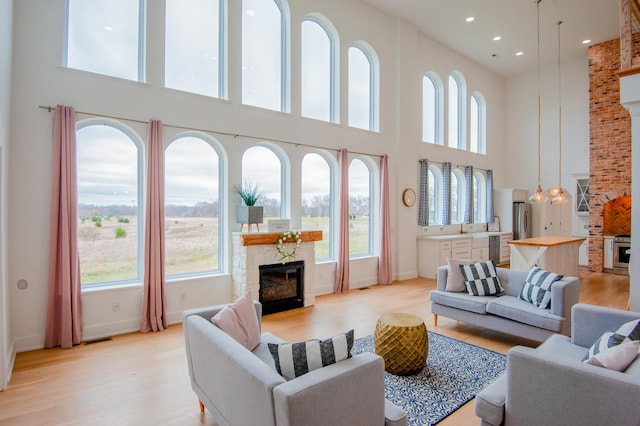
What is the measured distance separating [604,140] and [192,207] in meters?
9.27

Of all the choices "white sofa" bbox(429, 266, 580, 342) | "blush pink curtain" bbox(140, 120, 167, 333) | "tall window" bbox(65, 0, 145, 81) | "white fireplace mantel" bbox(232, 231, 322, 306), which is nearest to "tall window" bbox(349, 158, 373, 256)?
"white fireplace mantel" bbox(232, 231, 322, 306)

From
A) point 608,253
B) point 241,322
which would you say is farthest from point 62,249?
point 608,253

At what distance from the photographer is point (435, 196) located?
869 centimetres

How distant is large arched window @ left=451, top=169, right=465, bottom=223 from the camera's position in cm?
907

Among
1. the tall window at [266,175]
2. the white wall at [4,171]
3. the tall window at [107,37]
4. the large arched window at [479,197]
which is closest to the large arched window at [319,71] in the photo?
the tall window at [266,175]

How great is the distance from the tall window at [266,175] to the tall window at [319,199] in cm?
49

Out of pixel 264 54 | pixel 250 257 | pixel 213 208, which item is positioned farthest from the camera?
pixel 264 54

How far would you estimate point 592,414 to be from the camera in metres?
1.81

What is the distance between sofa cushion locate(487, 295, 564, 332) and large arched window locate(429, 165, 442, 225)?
4.66 m

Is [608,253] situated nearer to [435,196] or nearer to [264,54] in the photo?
[435,196]

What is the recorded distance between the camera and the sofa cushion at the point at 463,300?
3988 mm

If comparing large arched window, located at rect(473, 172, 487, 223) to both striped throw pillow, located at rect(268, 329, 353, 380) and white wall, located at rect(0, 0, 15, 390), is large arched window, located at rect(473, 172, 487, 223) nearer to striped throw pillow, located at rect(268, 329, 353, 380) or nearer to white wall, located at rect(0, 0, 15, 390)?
striped throw pillow, located at rect(268, 329, 353, 380)

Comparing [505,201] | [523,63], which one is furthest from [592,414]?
[523,63]

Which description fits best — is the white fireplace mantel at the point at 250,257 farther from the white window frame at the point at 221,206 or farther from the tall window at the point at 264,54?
the tall window at the point at 264,54
